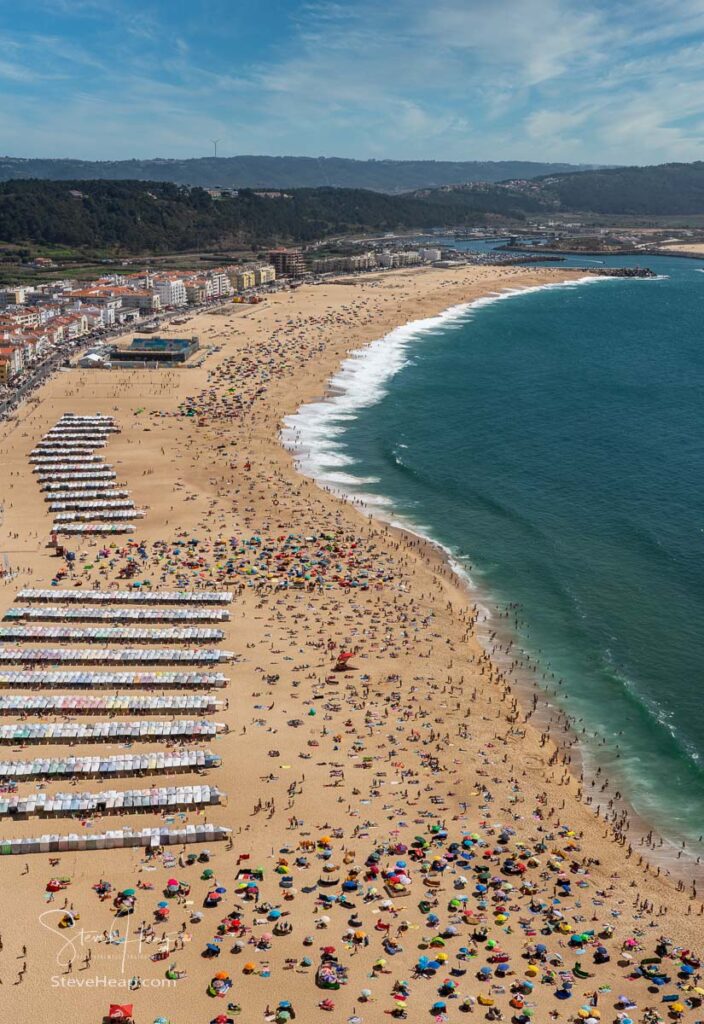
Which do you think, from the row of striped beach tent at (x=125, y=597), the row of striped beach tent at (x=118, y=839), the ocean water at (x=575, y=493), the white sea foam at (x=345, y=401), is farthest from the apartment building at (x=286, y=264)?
the row of striped beach tent at (x=118, y=839)

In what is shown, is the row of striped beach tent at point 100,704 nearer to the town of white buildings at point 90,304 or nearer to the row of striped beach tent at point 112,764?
the row of striped beach tent at point 112,764

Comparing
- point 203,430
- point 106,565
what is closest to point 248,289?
point 203,430

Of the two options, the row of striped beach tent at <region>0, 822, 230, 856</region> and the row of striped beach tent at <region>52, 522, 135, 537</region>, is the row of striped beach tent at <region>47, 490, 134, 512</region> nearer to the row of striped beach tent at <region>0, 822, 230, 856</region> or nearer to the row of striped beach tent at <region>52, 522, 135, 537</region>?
the row of striped beach tent at <region>52, 522, 135, 537</region>

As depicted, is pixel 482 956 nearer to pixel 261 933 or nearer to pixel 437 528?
pixel 261 933

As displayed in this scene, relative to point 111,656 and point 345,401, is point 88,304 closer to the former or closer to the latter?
point 345,401

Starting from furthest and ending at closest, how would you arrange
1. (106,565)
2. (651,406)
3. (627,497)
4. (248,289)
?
(248,289) → (651,406) → (627,497) → (106,565)

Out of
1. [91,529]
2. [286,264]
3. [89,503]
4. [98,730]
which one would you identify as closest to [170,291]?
[286,264]

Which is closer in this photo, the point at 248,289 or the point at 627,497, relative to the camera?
the point at 627,497
